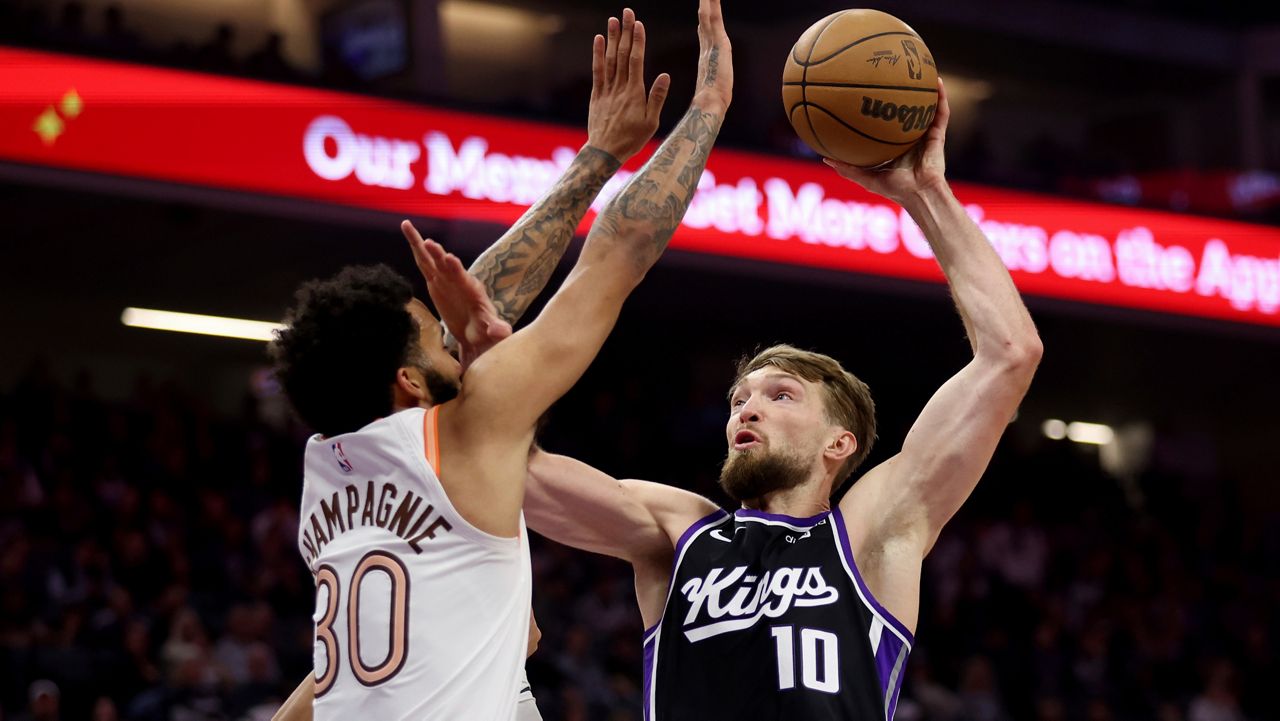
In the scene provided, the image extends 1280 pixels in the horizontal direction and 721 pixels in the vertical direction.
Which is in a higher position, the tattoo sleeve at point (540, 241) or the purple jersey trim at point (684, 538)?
the tattoo sleeve at point (540, 241)

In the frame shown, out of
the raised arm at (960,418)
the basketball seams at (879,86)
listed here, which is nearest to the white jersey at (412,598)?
the raised arm at (960,418)

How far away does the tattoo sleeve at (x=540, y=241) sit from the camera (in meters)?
3.68

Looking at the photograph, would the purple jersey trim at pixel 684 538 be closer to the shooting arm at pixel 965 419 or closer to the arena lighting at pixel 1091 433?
the shooting arm at pixel 965 419

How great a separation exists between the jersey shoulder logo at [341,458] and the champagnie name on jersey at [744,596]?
107 cm

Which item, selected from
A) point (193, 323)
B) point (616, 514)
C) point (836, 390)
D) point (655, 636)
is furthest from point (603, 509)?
point (193, 323)

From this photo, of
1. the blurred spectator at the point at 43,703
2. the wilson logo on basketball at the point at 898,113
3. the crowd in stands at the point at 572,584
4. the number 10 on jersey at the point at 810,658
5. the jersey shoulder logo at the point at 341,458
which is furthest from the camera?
the crowd in stands at the point at 572,584

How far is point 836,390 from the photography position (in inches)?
162

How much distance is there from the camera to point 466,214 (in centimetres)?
1202

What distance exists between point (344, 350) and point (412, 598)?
1.62ft

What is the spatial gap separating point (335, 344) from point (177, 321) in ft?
51.8

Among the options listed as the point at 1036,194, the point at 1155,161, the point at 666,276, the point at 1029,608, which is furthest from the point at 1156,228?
the point at 1155,161

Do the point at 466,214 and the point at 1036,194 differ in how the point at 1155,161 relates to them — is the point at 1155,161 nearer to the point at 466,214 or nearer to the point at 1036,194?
the point at 1036,194

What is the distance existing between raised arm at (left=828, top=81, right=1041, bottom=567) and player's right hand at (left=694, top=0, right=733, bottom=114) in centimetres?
70

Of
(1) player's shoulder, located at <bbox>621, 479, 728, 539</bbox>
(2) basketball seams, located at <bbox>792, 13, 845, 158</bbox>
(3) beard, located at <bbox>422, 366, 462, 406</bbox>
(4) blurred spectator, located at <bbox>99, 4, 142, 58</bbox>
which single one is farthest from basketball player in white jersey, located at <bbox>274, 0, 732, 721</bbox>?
(4) blurred spectator, located at <bbox>99, 4, 142, 58</bbox>
